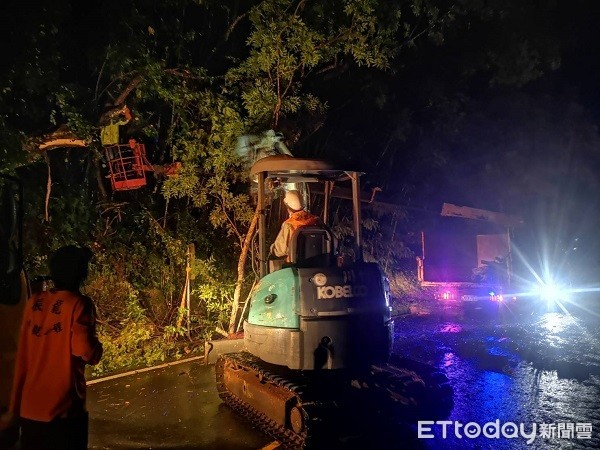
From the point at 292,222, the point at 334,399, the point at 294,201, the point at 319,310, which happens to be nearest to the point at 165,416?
the point at 334,399

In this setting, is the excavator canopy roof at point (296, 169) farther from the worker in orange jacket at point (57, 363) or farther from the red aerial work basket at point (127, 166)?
the red aerial work basket at point (127, 166)

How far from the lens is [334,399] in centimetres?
521

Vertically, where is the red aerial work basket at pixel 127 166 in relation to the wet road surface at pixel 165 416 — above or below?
above

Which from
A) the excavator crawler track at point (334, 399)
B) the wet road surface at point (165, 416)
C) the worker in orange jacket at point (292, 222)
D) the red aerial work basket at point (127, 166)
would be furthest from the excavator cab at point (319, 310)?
the red aerial work basket at point (127, 166)

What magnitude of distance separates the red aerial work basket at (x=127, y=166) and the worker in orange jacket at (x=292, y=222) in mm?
4436

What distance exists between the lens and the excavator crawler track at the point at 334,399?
16.8 ft

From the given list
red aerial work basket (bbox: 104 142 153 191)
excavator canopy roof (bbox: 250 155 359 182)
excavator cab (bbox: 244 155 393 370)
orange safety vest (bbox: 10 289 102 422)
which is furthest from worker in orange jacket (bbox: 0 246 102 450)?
red aerial work basket (bbox: 104 142 153 191)

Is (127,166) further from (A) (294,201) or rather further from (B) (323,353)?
(B) (323,353)

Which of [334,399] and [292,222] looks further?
[292,222]

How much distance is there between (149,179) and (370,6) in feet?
18.4

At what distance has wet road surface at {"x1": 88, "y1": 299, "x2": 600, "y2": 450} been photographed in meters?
5.60

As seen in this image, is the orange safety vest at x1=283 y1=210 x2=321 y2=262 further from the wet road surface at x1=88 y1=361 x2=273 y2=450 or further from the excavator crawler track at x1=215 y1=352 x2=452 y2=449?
the wet road surface at x1=88 y1=361 x2=273 y2=450

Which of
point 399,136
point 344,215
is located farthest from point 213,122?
point 399,136

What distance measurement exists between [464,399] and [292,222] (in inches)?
129
